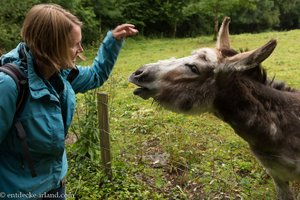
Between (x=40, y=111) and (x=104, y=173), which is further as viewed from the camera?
(x=104, y=173)

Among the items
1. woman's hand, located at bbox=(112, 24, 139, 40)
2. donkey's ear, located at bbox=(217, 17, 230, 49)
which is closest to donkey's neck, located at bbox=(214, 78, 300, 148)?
donkey's ear, located at bbox=(217, 17, 230, 49)

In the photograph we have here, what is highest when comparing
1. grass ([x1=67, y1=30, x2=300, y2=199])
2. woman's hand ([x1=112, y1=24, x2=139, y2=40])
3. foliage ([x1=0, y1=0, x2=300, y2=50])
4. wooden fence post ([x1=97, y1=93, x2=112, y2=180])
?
woman's hand ([x1=112, y1=24, x2=139, y2=40])

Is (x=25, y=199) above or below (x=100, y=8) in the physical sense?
above

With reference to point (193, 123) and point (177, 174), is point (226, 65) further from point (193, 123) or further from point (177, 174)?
point (193, 123)

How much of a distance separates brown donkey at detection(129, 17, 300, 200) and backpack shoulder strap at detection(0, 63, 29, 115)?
3.85 feet

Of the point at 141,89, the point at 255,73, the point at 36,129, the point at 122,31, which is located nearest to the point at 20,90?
the point at 36,129

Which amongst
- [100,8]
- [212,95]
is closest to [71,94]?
[212,95]

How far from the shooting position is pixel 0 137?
239 centimetres

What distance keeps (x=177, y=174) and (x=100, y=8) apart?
25.8m

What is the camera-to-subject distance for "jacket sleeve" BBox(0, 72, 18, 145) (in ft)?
7.48

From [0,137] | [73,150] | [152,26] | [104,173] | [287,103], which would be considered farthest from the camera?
[152,26]

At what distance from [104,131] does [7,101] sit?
2366mm

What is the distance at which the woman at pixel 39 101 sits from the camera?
243 centimetres

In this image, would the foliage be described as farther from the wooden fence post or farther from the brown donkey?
the brown donkey
